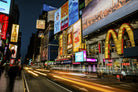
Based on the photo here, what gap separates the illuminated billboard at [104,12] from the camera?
2606 centimetres

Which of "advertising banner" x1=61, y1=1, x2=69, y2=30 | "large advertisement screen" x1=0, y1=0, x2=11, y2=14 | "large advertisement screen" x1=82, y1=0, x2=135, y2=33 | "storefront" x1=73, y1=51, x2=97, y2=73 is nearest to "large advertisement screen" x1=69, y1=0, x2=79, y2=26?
"advertising banner" x1=61, y1=1, x2=69, y2=30

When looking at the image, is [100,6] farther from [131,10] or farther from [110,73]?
[110,73]

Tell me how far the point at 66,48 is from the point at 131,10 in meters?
40.3

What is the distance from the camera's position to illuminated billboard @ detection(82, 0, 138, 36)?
26.1 metres

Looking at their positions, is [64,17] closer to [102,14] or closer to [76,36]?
[76,36]

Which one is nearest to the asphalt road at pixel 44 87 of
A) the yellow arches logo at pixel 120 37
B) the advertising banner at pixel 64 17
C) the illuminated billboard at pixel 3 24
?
the yellow arches logo at pixel 120 37

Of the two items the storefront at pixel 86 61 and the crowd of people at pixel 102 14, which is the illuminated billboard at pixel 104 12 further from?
the storefront at pixel 86 61

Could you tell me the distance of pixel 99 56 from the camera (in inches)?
1407

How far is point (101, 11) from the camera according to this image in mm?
34656

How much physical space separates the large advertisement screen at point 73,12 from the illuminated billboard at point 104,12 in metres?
9.94

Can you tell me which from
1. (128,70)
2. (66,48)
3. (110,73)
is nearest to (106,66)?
(110,73)

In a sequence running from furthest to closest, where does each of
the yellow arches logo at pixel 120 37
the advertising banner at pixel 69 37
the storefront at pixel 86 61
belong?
the advertising banner at pixel 69 37 < the storefront at pixel 86 61 < the yellow arches logo at pixel 120 37

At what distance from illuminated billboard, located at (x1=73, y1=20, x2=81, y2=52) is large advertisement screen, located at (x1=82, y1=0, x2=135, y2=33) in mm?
5534

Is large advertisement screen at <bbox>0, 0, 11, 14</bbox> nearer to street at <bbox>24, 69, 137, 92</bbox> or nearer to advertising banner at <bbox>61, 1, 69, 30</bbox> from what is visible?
street at <bbox>24, 69, 137, 92</bbox>
